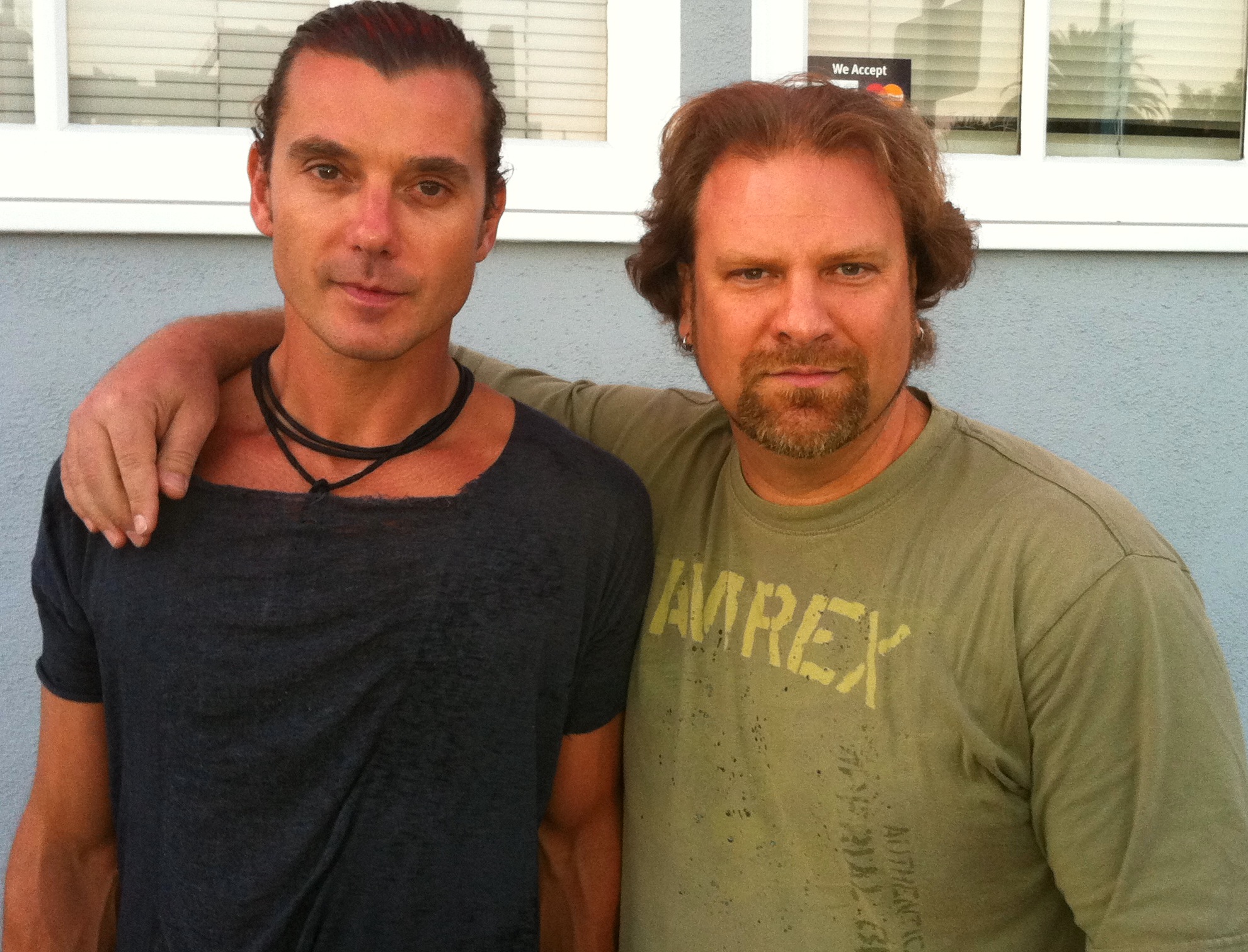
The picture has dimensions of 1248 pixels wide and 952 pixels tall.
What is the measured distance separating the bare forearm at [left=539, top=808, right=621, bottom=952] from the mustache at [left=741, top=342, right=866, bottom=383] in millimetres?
831

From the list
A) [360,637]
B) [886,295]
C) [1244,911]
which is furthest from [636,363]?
[1244,911]

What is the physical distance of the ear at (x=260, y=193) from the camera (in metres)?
1.87

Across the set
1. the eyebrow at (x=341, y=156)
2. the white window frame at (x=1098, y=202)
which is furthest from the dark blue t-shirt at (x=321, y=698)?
the white window frame at (x=1098, y=202)

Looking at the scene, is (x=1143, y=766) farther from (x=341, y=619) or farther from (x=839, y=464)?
(x=341, y=619)

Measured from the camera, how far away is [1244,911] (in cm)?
152

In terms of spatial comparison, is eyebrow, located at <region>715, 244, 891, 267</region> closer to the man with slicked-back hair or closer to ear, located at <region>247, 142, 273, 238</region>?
the man with slicked-back hair

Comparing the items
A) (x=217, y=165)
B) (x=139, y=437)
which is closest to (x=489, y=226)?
(x=139, y=437)

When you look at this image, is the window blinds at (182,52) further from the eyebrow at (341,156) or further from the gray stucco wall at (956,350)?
the eyebrow at (341,156)

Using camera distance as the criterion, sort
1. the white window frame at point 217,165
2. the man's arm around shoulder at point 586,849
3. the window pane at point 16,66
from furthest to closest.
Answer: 1. the window pane at point 16,66
2. the white window frame at point 217,165
3. the man's arm around shoulder at point 586,849

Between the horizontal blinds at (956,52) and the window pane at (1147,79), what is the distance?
146mm

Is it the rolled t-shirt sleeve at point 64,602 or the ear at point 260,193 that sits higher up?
the ear at point 260,193

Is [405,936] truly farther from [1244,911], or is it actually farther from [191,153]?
[191,153]

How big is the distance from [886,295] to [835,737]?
0.70 meters

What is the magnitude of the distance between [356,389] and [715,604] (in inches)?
26.5
